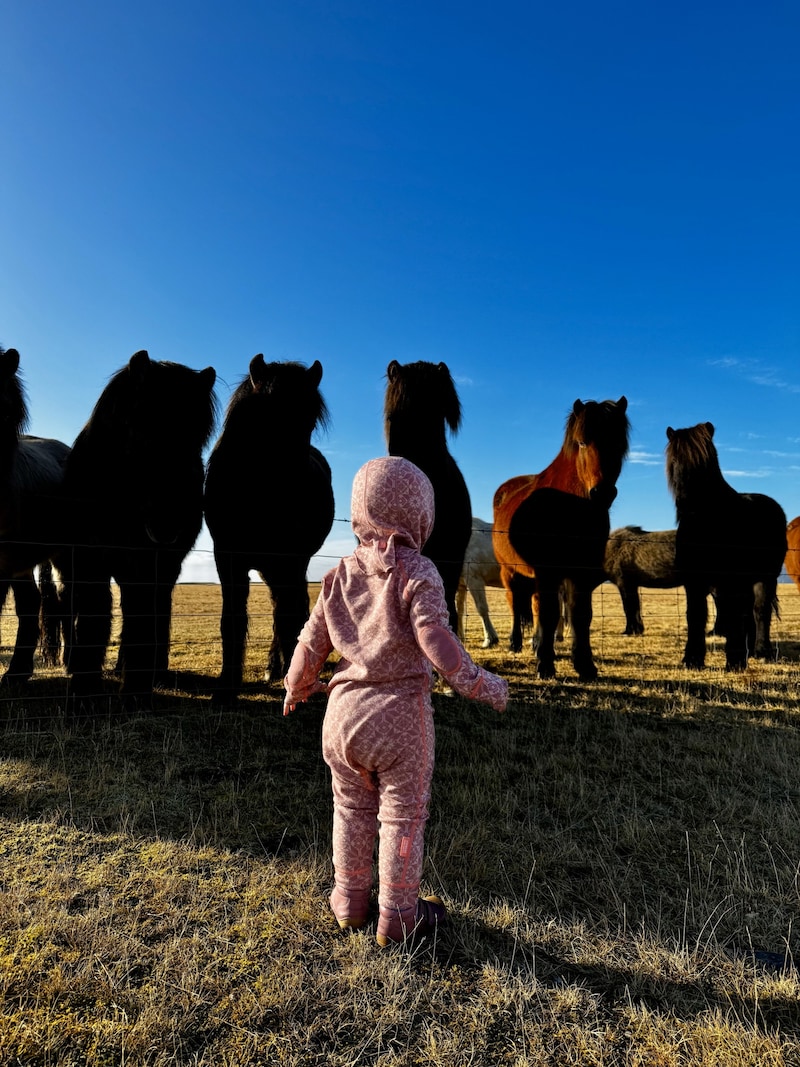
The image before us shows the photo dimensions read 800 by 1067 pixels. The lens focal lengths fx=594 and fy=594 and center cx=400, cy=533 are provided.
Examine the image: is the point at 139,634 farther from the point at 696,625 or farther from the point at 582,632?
the point at 696,625

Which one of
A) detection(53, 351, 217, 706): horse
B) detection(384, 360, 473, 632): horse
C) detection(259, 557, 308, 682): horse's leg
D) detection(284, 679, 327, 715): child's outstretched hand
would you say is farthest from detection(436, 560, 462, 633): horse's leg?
detection(284, 679, 327, 715): child's outstretched hand

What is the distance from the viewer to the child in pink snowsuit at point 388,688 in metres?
2.02

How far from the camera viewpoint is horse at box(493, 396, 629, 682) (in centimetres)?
626

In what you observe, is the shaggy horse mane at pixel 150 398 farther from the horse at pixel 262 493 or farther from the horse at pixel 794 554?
the horse at pixel 794 554

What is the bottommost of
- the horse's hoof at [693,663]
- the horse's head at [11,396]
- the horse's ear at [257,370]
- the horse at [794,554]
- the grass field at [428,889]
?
the grass field at [428,889]

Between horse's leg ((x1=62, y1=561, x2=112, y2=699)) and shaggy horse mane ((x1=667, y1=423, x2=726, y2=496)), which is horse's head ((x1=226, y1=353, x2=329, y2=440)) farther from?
shaggy horse mane ((x1=667, y1=423, x2=726, y2=496))

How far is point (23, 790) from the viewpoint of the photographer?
3340 mm

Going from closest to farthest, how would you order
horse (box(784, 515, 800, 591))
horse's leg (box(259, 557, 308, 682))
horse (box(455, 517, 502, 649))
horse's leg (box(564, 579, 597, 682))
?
horse's leg (box(259, 557, 308, 682)) → horse's leg (box(564, 579, 597, 682)) → horse (box(455, 517, 502, 649)) → horse (box(784, 515, 800, 591))

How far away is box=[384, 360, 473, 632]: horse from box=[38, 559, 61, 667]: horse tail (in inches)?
171

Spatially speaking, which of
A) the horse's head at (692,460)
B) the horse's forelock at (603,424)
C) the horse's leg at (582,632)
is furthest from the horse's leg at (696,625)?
the horse's forelock at (603,424)

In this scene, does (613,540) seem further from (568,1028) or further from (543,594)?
(568,1028)

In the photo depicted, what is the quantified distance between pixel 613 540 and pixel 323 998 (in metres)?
12.6

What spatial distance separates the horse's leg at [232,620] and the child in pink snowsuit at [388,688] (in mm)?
3116

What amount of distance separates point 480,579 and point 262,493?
6.37 meters
